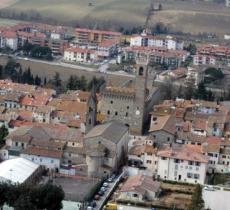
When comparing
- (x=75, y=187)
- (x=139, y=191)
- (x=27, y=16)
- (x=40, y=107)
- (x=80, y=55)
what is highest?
(x=27, y=16)

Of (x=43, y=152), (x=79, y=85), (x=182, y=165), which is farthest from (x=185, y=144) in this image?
(x=79, y=85)

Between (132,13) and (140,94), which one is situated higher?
(132,13)

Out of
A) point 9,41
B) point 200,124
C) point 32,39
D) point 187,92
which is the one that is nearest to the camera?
point 200,124

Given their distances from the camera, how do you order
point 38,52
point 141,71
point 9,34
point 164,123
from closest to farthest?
point 164,123, point 141,71, point 38,52, point 9,34

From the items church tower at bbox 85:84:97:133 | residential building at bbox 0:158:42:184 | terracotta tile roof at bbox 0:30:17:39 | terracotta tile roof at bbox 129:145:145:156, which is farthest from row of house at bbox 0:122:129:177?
terracotta tile roof at bbox 0:30:17:39

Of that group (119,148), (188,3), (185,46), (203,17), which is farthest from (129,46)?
(119,148)

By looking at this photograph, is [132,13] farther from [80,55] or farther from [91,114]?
[91,114]
